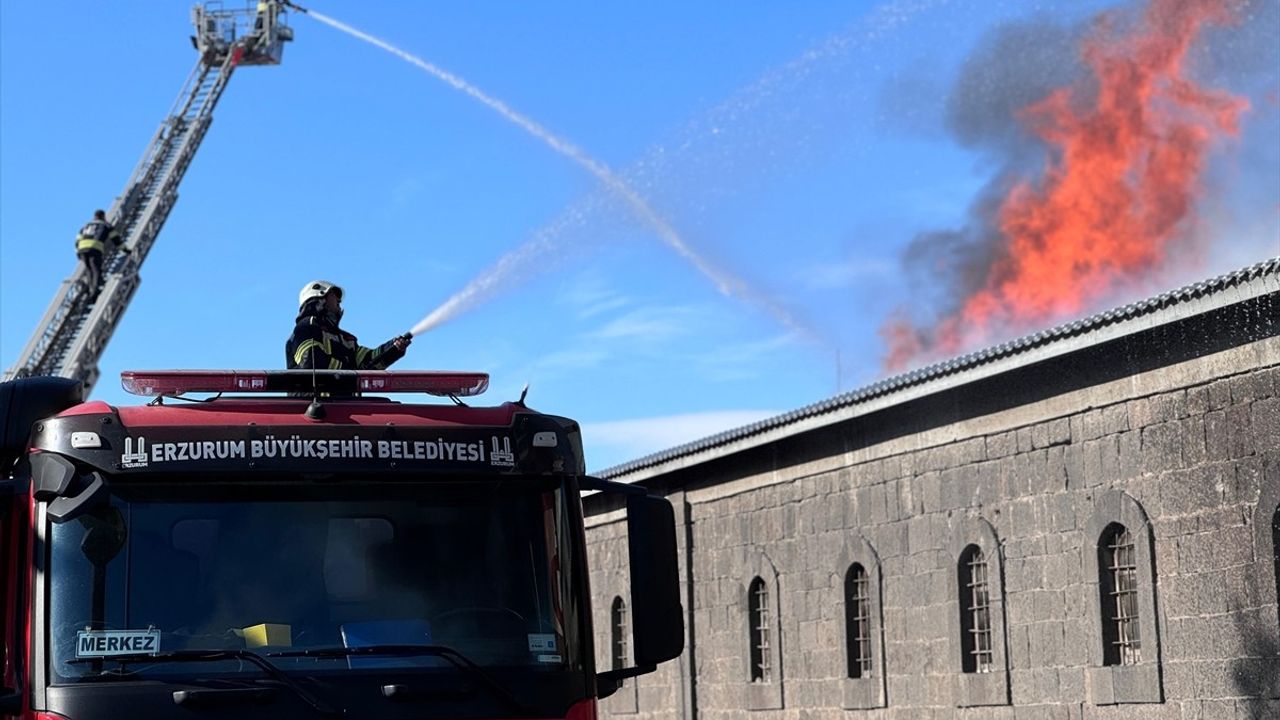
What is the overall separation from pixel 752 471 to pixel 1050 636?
6711mm

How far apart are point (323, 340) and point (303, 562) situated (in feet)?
6.62

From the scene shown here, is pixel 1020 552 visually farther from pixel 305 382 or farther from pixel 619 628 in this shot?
pixel 619 628

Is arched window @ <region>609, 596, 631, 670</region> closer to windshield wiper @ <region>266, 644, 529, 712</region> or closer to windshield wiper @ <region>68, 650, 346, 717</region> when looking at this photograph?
windshield wiper @ <region>266, 644, 529, 712</region>

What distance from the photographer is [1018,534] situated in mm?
18438

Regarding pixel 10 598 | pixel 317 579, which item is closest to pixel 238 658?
pixel 317 579

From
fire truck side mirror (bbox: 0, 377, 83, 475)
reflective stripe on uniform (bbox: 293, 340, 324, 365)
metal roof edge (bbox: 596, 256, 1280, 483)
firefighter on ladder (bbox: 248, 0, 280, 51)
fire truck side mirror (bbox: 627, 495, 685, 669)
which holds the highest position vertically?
firefighter on ladder (bbox: 248, 0, 280, 51)

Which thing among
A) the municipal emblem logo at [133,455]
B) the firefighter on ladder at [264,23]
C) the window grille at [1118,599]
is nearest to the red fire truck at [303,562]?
the municipal emblem logo at [133,455]

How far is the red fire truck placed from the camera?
308 inches

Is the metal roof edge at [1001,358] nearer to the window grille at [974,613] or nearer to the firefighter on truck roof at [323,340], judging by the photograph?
the window grille at [974,613]

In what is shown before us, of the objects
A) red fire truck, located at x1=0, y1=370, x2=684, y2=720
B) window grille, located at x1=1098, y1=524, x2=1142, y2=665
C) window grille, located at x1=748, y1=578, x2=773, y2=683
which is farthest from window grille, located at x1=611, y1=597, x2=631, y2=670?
red fire truck, located at x1=0, y1=370, x2=684, y2=720

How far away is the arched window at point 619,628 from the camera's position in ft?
94.4

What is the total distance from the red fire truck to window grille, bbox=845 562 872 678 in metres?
13.3

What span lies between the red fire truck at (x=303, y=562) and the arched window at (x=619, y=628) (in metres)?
20.2

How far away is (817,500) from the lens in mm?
22406
